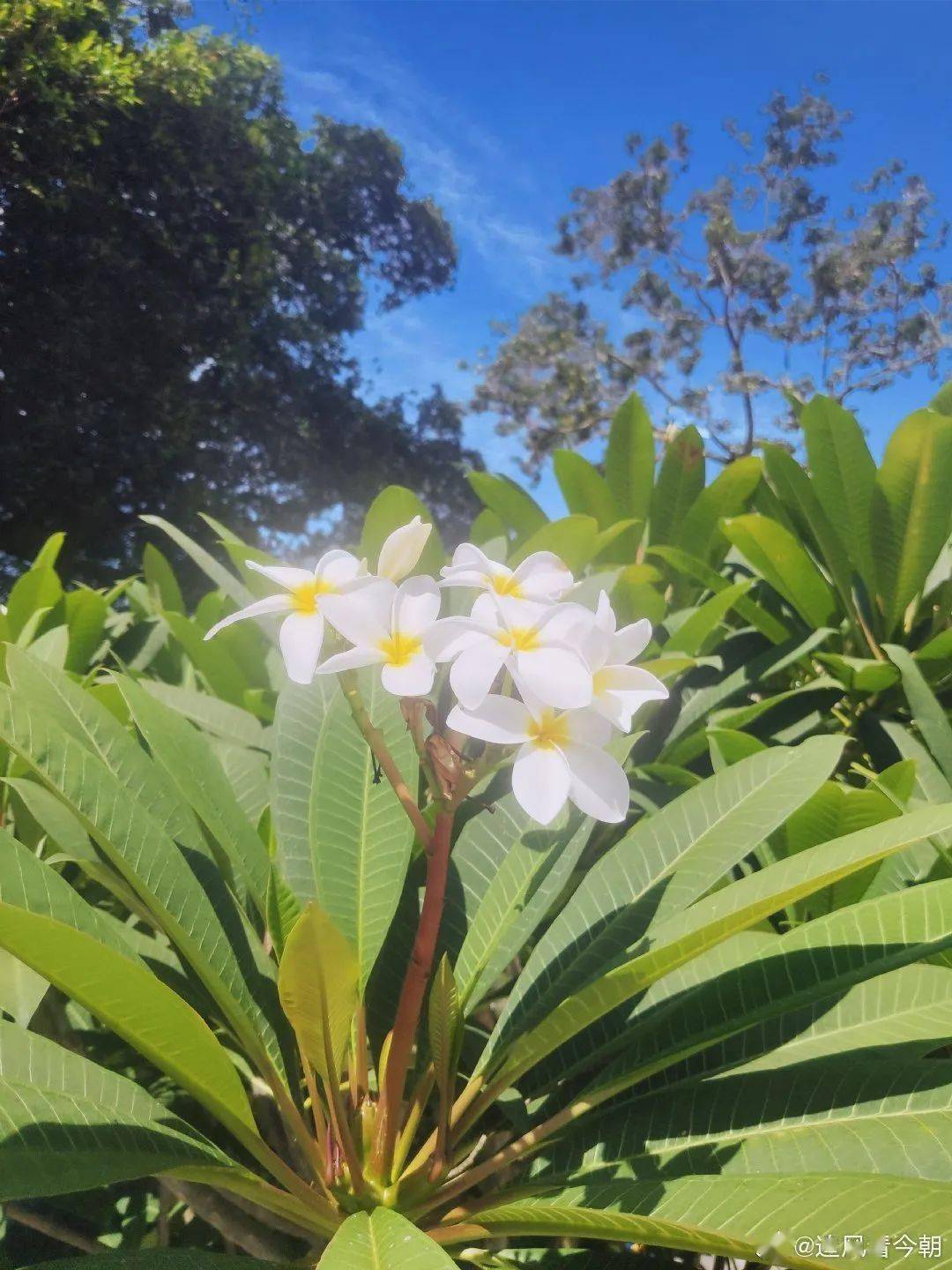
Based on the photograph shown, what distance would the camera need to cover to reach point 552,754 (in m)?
0.63

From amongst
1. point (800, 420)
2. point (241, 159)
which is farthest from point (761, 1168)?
point (241, 159)

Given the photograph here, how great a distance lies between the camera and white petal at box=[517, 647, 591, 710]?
1.99 ft

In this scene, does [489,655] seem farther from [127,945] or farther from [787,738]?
[787,738]

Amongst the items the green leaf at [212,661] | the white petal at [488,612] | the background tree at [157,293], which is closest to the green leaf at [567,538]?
the green leaf at [212,661]

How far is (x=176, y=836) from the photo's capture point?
0.94 metres

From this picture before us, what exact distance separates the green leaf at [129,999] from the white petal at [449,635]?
294mm

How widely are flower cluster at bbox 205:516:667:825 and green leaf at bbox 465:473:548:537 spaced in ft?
3.58

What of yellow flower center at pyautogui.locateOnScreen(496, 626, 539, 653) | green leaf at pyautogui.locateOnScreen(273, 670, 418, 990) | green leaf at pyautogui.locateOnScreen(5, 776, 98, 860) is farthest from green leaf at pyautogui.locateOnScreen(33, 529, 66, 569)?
yellow flower center at pyautogui.locateOnScreen(496, 626, 539, 653)

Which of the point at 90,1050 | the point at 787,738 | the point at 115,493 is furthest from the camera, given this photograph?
the point at 115,493

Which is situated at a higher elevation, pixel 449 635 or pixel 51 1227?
pixel 449 635

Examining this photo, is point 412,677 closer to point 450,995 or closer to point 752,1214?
point 450,995

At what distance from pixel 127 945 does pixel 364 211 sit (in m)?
13.6

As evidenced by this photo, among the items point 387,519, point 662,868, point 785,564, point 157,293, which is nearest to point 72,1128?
point 662,868

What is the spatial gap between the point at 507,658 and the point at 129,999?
35cm
